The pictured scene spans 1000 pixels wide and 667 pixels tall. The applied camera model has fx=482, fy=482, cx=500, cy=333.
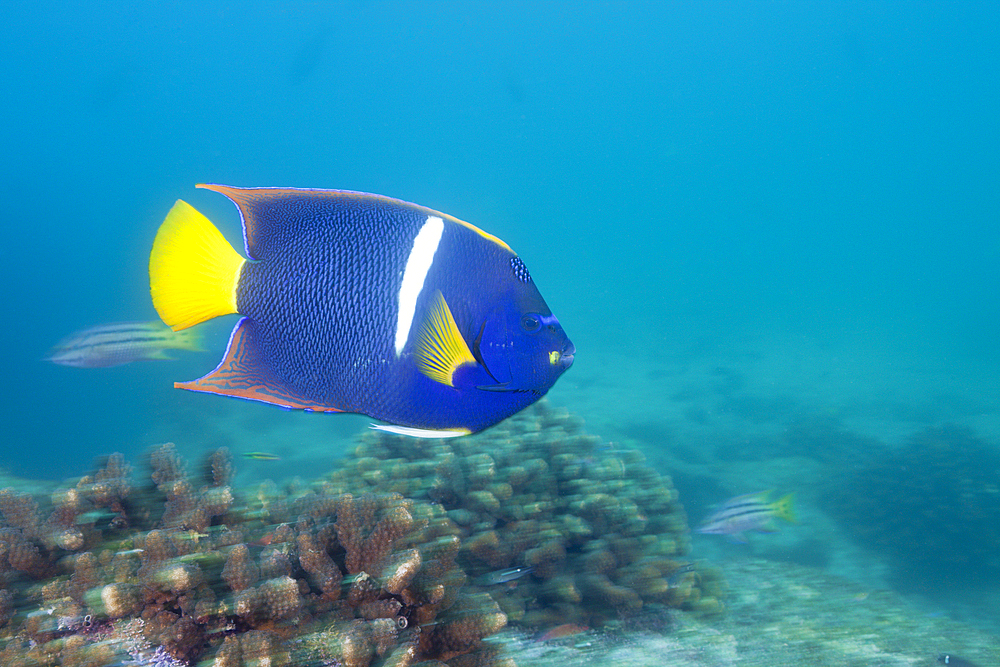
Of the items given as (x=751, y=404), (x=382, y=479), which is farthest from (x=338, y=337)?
(x=751, y=404)

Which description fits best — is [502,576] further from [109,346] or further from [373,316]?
[109,346]

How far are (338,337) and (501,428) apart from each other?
8.96ft

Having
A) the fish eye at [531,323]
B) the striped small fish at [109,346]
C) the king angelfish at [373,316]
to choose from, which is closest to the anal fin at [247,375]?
the king angelfish at [373,316]

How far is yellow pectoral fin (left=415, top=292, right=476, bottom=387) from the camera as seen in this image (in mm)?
841

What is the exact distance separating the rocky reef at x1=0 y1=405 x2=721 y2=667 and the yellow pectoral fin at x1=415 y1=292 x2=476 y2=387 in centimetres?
108

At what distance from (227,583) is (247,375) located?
1.07 m

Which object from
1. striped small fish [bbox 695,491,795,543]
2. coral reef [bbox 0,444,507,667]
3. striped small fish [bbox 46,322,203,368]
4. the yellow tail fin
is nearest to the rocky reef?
coral reef [bbox 0,444,507,667]

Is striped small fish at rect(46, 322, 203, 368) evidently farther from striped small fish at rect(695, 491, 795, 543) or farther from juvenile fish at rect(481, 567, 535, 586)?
striped small fish at rect(695, 491, 795, 543)

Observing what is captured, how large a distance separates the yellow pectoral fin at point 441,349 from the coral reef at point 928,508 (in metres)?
5.92

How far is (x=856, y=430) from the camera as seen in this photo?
354 inches

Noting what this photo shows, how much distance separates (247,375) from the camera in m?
0.91

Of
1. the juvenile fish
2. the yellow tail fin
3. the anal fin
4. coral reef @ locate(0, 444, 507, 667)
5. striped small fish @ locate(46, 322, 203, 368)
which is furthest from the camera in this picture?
striped small fish @ locate(46, 322, 203, 368)

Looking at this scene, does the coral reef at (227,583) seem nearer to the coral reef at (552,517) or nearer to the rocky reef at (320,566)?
the rocky reef at (320,566)

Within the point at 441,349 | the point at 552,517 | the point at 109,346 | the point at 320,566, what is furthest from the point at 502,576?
the point at 109,346
